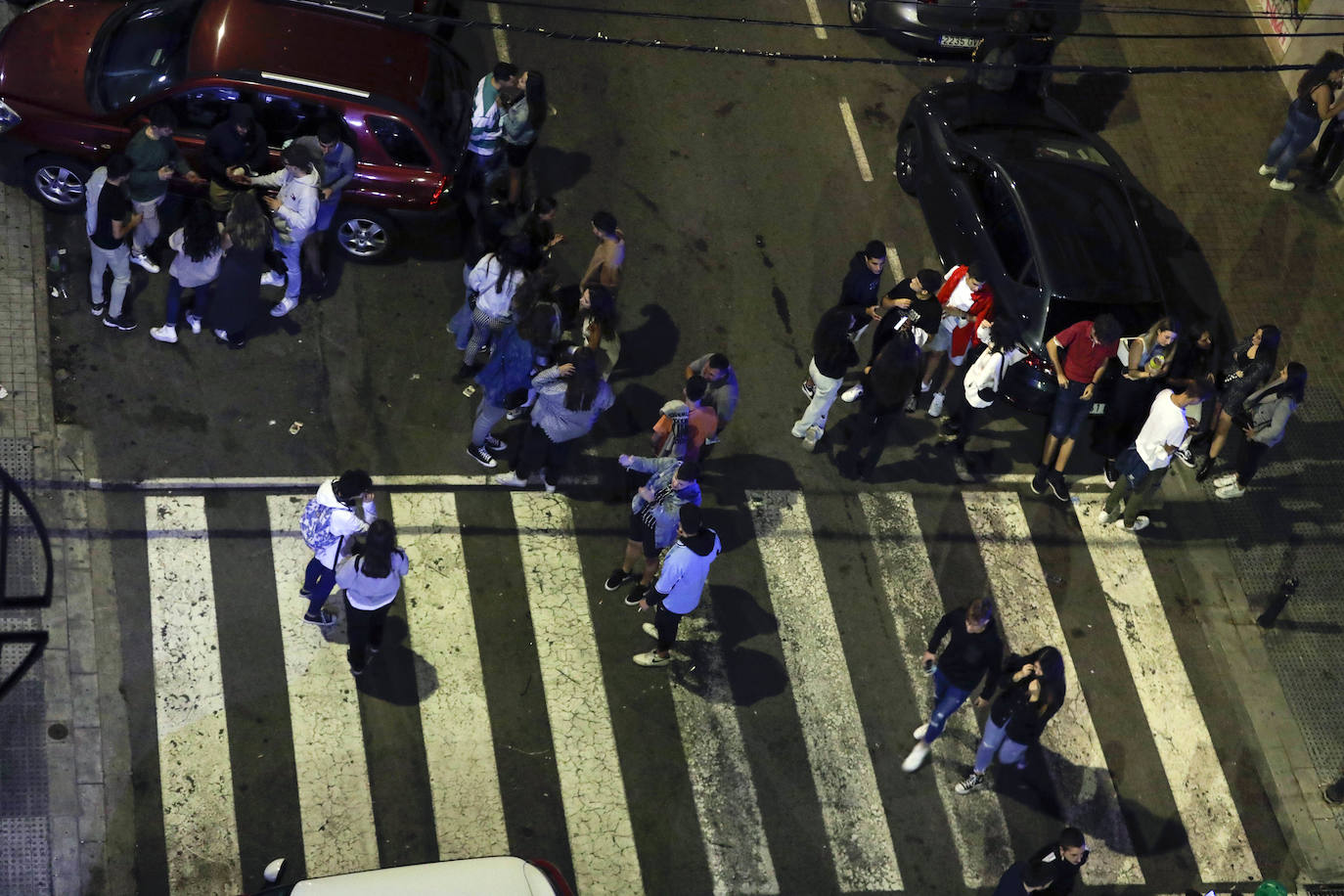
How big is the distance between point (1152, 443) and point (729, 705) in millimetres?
4356

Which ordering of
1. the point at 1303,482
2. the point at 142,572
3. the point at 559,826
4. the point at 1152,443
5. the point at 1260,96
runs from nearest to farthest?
the point at 559,826
the point at 142,572
the point at 1152,443
the point at 1303,482
the point at 1260,96

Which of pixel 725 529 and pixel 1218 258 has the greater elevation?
pixel 1218 258

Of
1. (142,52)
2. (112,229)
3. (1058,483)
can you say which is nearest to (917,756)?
(1058,483)

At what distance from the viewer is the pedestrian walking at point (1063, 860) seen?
980 cm

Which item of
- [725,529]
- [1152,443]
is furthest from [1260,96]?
[725,529]

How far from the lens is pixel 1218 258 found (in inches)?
645

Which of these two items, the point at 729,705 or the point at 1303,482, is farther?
the point at 1303,482

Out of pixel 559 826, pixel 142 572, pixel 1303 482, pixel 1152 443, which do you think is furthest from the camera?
pixel 1303 482

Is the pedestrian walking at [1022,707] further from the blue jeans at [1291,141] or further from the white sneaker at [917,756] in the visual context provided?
the blue jeans at [1291,141]

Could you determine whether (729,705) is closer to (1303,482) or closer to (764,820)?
(764,820)

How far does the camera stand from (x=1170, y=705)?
12.7 metres

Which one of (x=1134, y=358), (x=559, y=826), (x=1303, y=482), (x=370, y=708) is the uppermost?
(x=1134, y=358)

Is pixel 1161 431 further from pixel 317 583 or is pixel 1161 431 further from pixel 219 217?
pixel 219 217

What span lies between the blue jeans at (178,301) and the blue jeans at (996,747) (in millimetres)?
7724
